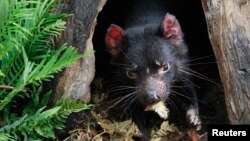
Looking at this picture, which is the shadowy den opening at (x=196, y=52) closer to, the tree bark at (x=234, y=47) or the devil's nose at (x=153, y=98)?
the devil's nose at (x=153, y=98)

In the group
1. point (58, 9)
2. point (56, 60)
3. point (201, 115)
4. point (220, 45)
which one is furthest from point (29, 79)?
point (201, 115)

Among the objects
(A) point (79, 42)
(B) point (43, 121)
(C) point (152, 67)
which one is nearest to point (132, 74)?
(C) point (152, 67)

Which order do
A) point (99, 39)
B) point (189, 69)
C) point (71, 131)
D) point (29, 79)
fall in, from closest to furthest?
point (29, 79) → point (71, 131) → point (189, 69) → point (99, 39)

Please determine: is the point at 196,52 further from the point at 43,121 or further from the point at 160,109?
the point at 43,121

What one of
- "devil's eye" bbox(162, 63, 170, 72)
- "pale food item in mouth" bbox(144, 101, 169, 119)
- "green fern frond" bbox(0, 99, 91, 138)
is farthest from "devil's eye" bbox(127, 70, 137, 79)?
"green fern frond" bbox(0, 99, 91, 138)

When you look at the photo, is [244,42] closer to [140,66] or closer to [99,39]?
[140,66]

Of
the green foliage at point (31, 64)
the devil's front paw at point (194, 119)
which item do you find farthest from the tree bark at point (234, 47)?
the green foliage at point (31, 64)
